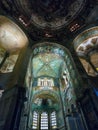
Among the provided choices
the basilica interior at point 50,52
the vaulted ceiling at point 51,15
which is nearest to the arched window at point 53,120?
the basilica interior at point 50,52

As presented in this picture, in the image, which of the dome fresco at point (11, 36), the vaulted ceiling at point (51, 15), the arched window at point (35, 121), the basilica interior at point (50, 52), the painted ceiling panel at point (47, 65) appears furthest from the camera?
the painted ceiling panel at point (47, 65)

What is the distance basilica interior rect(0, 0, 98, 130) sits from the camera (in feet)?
36.4

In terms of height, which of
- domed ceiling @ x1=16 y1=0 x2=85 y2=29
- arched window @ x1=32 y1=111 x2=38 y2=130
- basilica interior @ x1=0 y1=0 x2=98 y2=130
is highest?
domed ceiling @ x1=16 y1=0 x2=85 y2=29

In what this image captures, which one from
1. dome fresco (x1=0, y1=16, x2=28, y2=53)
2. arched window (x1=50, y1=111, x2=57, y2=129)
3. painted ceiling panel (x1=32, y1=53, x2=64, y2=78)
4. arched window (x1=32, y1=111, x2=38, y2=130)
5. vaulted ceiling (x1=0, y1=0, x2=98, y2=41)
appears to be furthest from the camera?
painted ceiling panel (x1=32, y1=53, x2=64, y2=78)

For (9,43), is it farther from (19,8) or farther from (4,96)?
(4,96)

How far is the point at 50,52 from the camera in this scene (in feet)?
46.4

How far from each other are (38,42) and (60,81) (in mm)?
5977

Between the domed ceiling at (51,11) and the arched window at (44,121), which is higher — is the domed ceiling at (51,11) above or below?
above

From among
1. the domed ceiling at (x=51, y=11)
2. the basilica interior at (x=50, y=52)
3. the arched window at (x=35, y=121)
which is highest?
the domed ceiling at (x=51, y=11)

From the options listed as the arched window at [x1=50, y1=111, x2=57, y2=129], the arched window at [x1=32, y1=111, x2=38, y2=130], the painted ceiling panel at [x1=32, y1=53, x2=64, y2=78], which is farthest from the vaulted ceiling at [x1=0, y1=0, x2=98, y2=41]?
the arched window at [x1=50, y1=111, x2=57, y2=129]

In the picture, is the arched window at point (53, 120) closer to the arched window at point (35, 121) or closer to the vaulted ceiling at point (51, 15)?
the arched window at point (35, 121)

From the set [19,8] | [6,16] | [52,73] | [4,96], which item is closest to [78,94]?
[4,96]

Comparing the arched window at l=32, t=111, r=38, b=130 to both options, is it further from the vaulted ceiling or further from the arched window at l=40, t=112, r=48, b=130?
the vaulted ceiling

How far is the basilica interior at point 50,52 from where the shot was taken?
11.1m
